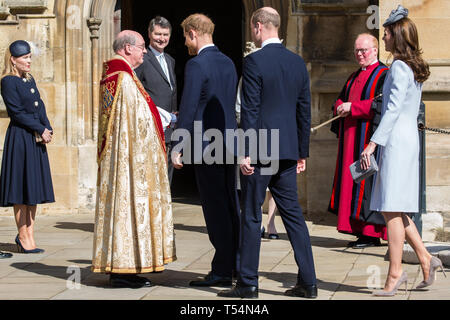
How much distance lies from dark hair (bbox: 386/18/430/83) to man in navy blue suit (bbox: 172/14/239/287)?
1.14 metres

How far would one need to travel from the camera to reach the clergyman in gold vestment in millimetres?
6578

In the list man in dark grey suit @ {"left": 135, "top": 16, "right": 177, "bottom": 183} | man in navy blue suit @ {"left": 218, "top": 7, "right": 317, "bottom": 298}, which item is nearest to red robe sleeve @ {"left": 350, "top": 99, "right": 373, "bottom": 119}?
man in dark grey suit @ {"left": 135, "top": 16, "right": 177, "bottom": 183}

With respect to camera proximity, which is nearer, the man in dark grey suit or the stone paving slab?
the stone paving slab

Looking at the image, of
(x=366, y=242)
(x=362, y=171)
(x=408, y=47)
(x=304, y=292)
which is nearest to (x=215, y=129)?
(x=362, y=171)

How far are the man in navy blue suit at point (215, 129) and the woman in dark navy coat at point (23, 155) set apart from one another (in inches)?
82.7

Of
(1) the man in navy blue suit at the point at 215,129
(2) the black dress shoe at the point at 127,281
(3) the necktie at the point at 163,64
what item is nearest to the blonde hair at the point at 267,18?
(1) the man in navy blue suit at the point at 215,129

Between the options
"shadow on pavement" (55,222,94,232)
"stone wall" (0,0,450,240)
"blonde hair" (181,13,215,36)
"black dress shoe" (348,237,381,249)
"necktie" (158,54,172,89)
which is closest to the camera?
"blonde hair" (181,13,215,36)

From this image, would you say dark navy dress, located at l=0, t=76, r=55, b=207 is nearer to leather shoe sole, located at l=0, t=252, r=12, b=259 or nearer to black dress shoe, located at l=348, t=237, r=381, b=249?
leather shoe sole, located at l=0, t=252, r=12, b=259

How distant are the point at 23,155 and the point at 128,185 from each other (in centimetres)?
210

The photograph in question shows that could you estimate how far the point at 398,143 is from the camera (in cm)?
630

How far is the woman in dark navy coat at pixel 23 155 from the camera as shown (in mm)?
8352

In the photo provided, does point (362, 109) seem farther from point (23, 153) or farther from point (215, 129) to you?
point (23, 153)
